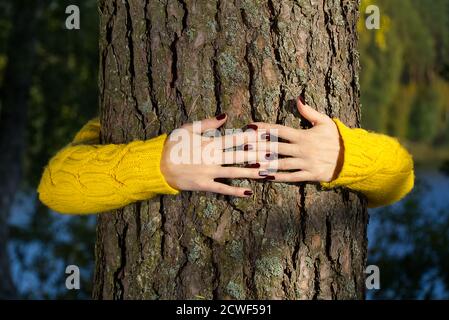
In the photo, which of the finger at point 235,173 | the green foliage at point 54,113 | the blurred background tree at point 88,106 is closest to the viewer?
the finger at point 235,173

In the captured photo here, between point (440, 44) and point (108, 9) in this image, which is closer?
point (108, 9)

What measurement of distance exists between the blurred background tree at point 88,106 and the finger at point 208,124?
452cm

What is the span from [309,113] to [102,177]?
1.80 ft

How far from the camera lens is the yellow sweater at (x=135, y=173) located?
6.06 ft

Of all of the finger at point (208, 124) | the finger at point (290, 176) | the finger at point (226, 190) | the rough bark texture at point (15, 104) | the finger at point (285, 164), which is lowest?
the finger at point (226, 190)

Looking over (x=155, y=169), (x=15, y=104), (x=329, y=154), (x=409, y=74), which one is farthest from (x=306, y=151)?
(x=409, y=74)

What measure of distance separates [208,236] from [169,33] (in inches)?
20.4

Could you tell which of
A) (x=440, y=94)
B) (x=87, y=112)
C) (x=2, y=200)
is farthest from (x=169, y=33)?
(x=440, y=94)

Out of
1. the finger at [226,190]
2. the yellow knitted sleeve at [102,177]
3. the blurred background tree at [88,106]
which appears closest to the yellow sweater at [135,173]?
the yellow knitted sleeve at [102,177]

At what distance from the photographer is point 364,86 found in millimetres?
8359

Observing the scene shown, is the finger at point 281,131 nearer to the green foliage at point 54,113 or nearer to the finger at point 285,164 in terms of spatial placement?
the finger at point 285,164

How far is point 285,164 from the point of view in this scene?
6.01ft

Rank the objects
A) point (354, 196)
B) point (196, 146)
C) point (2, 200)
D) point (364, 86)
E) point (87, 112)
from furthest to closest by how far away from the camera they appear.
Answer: point (364, 86)
point (87, 112)
point (2, 200)
point (354, 196)
point (196, 146)
